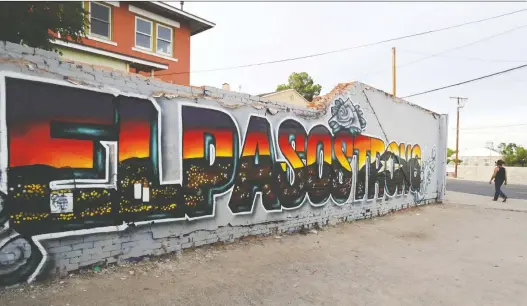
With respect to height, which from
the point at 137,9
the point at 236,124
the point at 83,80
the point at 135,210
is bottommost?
the point at 135,210

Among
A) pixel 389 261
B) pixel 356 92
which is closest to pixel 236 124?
pixel 389 261

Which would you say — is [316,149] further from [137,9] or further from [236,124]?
[137,9]

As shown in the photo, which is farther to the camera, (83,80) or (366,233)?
(366,233)

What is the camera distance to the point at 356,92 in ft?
24.9

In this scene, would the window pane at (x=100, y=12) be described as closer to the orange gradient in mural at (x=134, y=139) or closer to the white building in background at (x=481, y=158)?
the orange gradient in mural at (x=134, y=139)

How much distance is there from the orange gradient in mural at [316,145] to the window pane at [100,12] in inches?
480

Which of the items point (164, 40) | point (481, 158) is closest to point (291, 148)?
point (164, 40)

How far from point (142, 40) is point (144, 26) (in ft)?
2.29

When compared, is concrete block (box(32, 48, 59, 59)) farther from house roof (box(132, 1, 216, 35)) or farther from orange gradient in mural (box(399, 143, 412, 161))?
house roof (box(132, 1, 216, 35))

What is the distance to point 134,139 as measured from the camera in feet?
13.3

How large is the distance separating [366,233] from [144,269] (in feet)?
14.7

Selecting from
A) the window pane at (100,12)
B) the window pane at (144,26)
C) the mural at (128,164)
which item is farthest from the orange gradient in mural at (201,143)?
Result: the window pane at (144,26)

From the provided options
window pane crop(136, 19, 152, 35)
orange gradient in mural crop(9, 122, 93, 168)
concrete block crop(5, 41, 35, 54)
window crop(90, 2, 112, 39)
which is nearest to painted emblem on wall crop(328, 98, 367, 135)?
orange gradient in mural crop(9, 122, 93, 168)

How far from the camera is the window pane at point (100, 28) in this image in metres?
13.3
